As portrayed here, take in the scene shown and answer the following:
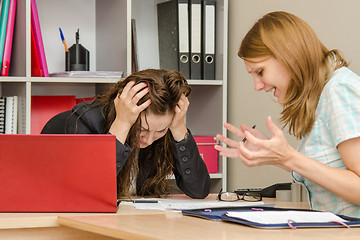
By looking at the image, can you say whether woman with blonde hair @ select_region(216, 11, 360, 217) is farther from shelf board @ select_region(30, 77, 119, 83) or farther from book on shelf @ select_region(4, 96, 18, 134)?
book on shelf @ select_region(4, 96, 18, 134)

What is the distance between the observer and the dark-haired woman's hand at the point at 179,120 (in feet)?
5.91

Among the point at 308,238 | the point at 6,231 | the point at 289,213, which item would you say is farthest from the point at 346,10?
the point at 6,231

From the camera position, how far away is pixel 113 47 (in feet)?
8.75

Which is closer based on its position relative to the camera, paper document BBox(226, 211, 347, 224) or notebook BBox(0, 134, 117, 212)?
paper document BBox(226, 211, 347, 224)

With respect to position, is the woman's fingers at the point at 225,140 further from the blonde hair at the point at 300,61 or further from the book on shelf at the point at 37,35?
the book on shelf at the point at 37,35

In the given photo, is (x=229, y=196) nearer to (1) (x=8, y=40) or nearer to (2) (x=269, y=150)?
(2) (x=269, y=150)

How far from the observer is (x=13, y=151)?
132 centimetres

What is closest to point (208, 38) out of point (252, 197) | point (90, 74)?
point (90, 74)

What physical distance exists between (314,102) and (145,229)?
674 mm

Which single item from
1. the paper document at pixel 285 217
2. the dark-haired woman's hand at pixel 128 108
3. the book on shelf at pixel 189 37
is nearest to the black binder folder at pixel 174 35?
the book on shelf at pixel 189 37

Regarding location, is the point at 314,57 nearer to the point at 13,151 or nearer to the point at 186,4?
the point at 13,151

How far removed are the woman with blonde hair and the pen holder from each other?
1.19 meters

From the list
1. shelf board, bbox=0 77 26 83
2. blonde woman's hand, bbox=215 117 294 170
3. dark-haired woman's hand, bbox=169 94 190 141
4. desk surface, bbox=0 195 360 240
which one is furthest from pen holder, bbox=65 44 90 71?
blonde woman's hand, bbox=215 117 294 170

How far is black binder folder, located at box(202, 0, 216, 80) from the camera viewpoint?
105 inches
